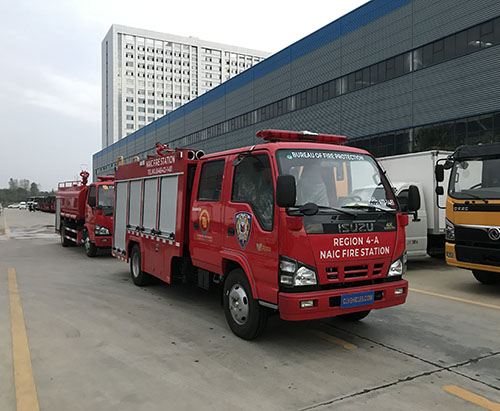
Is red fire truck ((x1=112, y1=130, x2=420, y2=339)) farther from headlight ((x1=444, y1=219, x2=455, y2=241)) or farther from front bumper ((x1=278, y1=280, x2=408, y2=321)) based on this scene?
headlight ((x1=444, y1=219, x2=455, y2=241))

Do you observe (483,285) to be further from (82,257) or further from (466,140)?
(466,140)

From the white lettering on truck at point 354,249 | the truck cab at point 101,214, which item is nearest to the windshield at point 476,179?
the white lettering on truck at point 354,249

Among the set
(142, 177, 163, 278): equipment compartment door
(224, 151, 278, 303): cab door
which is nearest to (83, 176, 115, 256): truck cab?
(142, 177, 163, 278): equipment compartment door

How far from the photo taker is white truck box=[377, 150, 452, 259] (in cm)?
1071

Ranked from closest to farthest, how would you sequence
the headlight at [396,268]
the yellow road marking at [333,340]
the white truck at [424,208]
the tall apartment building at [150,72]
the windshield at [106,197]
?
the yellow road marking at [333,340]
the headlight at [396,268]
the white truck at [424,208]
the windshield at [106,197]
the tall apartment building at [150,72]

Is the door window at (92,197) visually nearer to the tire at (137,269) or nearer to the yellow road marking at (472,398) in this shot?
the tire at (137,269)

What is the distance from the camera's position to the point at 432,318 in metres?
6.17

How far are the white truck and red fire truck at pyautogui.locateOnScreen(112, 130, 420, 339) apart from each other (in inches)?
215

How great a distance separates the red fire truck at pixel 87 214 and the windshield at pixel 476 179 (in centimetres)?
911

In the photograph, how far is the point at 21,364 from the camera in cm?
439

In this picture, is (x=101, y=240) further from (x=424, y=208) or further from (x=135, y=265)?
(x=424, y=208)

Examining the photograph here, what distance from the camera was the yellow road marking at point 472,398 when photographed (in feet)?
11.5

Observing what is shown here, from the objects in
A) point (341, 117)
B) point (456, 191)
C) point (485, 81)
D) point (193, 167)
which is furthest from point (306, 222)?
point (341, 117)

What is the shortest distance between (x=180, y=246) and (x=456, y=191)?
5242 mm
